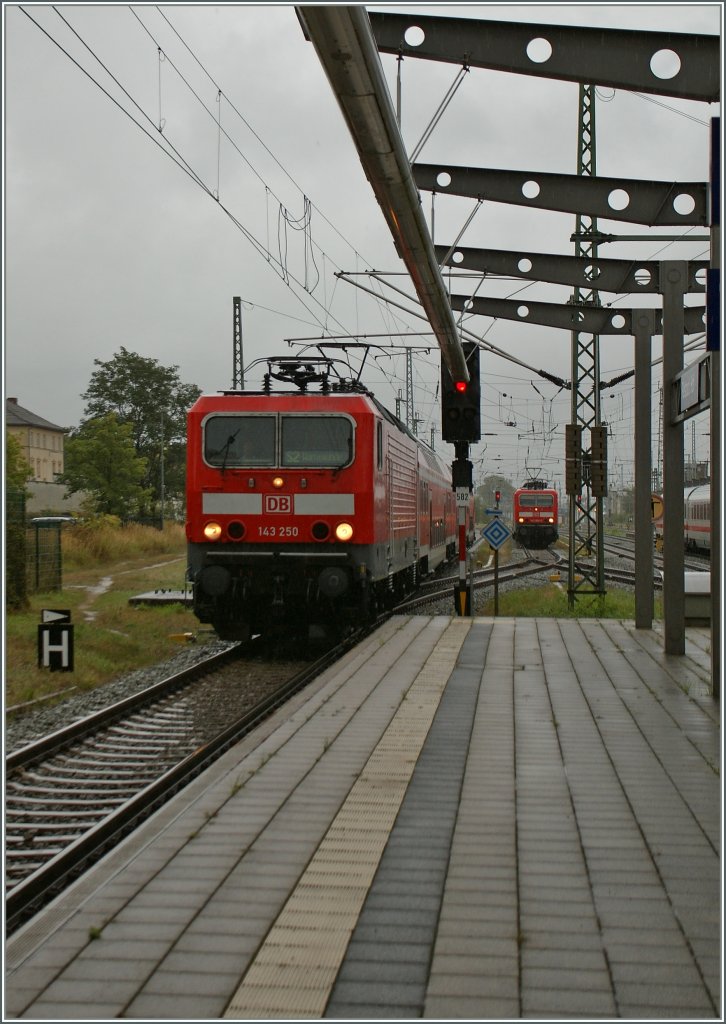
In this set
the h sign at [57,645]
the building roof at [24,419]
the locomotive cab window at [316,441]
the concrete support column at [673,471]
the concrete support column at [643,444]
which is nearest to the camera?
the concrete support column at [673,471]

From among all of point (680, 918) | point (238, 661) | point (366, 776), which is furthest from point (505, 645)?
point (680, 918)

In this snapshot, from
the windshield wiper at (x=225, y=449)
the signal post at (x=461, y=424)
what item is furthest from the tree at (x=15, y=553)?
the signal post at (x=461, y=424)

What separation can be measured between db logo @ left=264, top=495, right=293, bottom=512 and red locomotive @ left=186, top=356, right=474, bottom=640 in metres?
0.01

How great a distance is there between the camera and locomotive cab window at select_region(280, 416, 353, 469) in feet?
38.6

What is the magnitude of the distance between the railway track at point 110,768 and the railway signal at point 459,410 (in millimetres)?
6256

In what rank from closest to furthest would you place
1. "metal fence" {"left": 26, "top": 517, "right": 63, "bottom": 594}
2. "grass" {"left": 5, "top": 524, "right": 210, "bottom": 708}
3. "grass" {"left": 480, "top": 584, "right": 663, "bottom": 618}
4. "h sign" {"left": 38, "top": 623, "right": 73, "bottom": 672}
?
"h sign" {"left": 38, "top": 623, "right": 73, "bottom": 672}
"grass" {"left": 5, "top": 524, "right": 210, "bottom": 708}
"grass" {"left": 480, "top": 584, "right": 663, "bottom": 618}
"metal fence" {"left": 26, "top": 517, "right": 63, "bottom": 594}

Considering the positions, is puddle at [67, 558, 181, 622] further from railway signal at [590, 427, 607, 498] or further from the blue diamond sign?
railway signal at [590, 427, 607, 498]

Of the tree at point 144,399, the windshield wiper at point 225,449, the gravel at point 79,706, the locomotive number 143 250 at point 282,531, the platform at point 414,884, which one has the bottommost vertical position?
the gravel at point 79,706

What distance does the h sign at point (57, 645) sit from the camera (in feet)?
34.4

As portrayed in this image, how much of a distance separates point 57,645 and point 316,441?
11.6ft

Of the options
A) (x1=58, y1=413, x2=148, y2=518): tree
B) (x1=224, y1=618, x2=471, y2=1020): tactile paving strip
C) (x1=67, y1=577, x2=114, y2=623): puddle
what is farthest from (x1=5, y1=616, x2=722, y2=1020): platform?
(x1=58, y1=413, x2=148, y2=518): tree

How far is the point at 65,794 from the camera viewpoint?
674cm

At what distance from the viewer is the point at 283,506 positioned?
38.2 feet

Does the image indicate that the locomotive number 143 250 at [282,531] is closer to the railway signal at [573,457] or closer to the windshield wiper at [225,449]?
the windshield wiper at [225,449]
